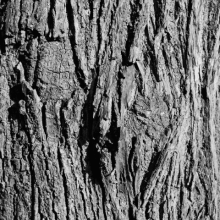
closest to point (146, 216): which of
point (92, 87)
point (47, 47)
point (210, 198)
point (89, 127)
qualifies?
point (210, 198)

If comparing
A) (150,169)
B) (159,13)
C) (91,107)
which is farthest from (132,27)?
(150,169)

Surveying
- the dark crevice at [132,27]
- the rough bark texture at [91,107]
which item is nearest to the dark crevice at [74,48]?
the rough bark texture at [91,107]

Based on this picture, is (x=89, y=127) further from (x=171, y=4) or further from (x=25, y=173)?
(x=171, y=4)

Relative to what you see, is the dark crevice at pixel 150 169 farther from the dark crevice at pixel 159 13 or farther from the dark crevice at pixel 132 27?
the dark crevice at pixel 159 13

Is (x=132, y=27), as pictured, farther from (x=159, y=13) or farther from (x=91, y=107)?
(x=91, y=107)

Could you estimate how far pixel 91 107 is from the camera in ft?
5.60

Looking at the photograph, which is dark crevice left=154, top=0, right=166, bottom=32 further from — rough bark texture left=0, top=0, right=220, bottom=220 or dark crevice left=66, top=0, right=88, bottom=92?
dark crevice left=66, top=0, right=88, bottom=92

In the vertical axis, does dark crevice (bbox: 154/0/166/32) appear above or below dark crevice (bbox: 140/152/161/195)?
above

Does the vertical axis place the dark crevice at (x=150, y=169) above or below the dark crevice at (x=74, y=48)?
below

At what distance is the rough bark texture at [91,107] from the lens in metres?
1.71

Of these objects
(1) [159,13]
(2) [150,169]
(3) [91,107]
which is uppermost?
(1) [159,13]

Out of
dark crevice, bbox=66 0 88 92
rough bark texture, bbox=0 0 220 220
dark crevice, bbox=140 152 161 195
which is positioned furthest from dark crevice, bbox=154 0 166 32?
dark crevice, bbox=140 152 161 195

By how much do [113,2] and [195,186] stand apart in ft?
2.89

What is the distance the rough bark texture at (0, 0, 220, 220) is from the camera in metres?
1.71
